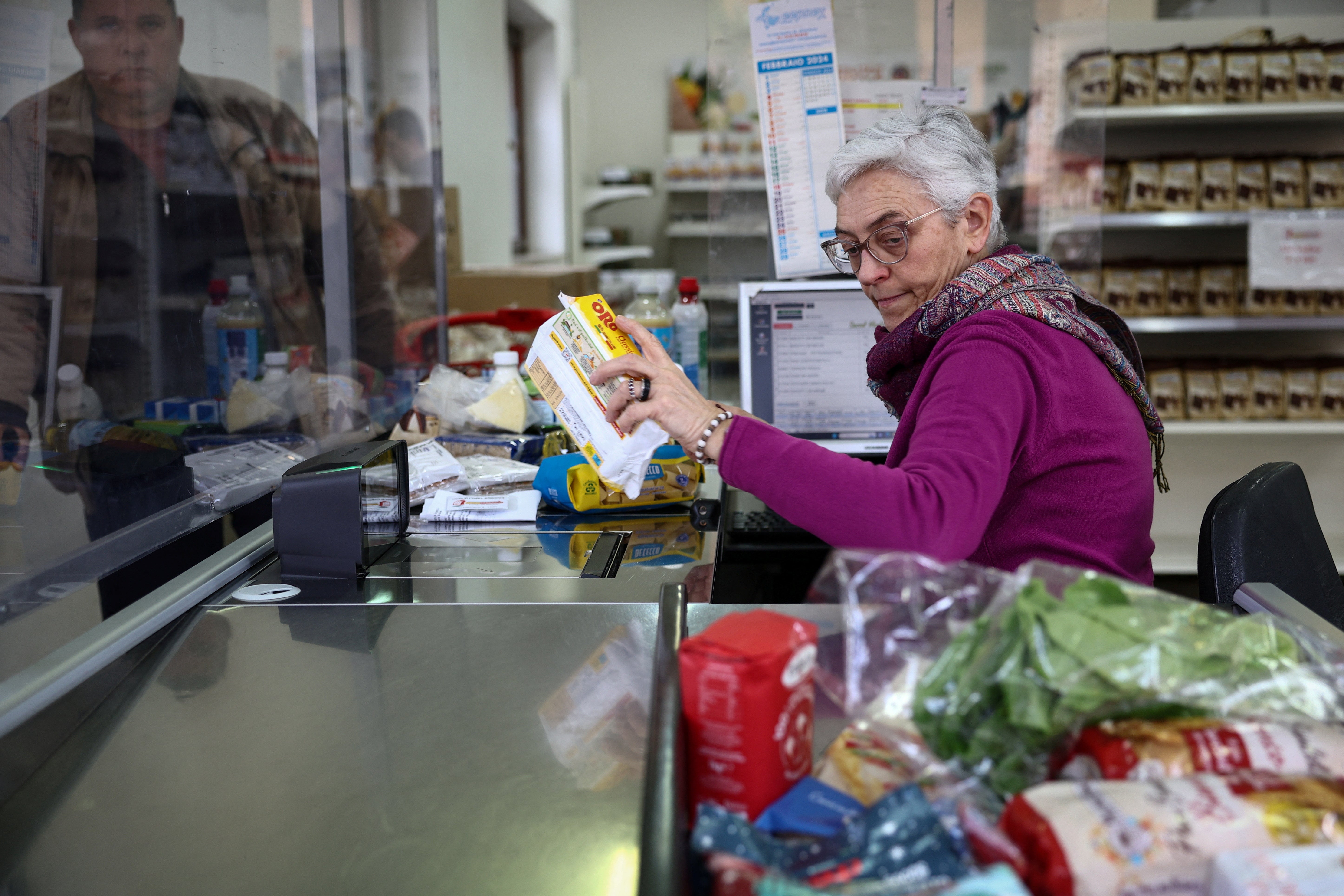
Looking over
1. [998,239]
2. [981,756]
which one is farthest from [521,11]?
[981,756]

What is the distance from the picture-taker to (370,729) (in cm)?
103

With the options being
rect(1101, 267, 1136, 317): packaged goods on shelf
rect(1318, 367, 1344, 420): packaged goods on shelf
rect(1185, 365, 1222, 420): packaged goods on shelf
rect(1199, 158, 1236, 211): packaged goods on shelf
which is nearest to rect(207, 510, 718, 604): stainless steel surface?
rect(1101, 267, 1136, 317): packaged goods on shelf

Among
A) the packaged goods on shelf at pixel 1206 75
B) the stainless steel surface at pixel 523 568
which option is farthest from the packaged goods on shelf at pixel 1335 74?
the stainless steel surface at pixel 523 568

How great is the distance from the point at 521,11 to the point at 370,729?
620 cm

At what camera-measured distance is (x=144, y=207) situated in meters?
1.60

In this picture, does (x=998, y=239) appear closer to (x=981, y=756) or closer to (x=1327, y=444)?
(x=981, y=756)

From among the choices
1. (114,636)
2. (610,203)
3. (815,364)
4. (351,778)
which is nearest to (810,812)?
(351,778)

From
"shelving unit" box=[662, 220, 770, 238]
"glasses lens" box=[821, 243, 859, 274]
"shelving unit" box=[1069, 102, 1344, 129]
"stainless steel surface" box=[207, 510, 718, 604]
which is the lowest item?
"stainless steel surface" box=[207, 510, 718, 604]

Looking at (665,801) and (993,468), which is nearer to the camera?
(665,801)

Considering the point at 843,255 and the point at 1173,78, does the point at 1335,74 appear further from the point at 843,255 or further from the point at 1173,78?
the point at 843,255

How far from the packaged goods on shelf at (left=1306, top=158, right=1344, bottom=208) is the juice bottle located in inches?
107

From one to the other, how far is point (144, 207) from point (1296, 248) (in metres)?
3.87

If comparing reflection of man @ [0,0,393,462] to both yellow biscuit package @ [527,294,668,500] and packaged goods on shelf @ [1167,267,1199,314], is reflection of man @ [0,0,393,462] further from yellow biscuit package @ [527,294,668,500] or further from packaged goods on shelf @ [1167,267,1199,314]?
packaged goods on shelf @ [1167,267,1199,314]

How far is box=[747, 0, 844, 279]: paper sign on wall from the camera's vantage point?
2.53 metres
